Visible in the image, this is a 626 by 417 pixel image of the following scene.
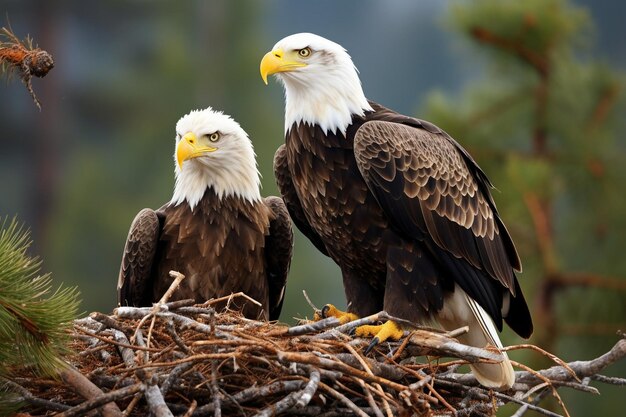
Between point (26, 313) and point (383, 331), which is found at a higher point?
point (26, 313)

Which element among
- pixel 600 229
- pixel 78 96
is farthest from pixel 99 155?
pixel 600 229

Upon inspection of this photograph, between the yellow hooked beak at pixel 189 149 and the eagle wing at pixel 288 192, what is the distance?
1.03 feet

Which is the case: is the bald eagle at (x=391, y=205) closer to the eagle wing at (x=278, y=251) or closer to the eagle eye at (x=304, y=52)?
the eagle eye at (x=304, y=52)

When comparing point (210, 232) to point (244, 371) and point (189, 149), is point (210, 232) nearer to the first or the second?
point (189, 149)

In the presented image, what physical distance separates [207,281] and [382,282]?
79cm

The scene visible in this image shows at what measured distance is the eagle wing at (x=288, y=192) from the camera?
5453 millimetres

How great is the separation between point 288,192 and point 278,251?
34 centimetres

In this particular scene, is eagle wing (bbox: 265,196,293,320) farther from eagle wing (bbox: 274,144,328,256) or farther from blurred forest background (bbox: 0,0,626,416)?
blurred forest background (bbox: 0,0,626,416)

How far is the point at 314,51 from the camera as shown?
205 inches

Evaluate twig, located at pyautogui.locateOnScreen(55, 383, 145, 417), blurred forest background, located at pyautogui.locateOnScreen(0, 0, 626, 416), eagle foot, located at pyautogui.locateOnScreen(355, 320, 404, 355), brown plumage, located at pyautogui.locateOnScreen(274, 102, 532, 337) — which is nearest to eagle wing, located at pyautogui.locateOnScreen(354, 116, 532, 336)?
brown plumage, located at pyautogui.locateOnScreen(274, 102, 532, 337)

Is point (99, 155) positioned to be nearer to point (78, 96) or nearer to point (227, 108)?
point (78, 96)

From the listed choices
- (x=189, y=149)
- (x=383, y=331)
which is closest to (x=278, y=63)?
(x=189, y=149)

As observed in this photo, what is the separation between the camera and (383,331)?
4.73m

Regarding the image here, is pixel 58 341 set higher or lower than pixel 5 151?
higher
